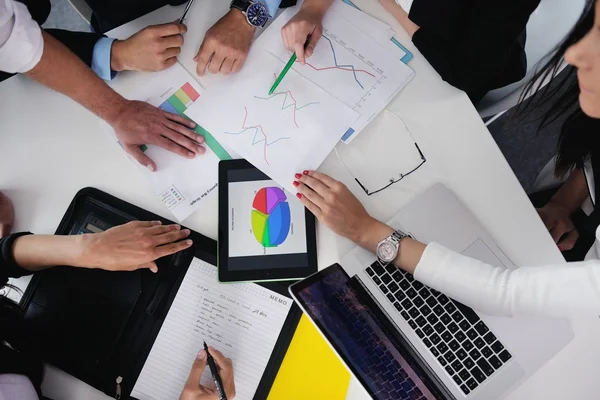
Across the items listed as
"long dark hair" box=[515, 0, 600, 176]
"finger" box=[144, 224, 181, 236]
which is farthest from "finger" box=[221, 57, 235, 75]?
"long dark hair" box=[515, 0, 600, 176]

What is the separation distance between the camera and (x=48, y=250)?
0.95 metres

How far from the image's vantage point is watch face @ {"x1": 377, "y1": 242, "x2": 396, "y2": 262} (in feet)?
3.04

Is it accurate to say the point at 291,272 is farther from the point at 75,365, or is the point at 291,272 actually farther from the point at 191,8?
the point at 191,8

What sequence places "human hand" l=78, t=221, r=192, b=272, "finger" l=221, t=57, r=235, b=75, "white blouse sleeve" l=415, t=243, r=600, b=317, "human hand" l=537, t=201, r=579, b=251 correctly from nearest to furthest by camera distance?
"white blouse sleeve" l=415, t=243, r=600, b=317, "human hand" l=78, t=221, r=192, b=272, "finger" l=221, t=57, r=235, b=75, "human hand" l=537, t=201, r=579, b=251

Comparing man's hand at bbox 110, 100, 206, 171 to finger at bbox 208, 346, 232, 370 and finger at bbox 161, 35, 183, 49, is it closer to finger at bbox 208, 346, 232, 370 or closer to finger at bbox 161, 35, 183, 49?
finger at bbox 161, 35, 183, 49

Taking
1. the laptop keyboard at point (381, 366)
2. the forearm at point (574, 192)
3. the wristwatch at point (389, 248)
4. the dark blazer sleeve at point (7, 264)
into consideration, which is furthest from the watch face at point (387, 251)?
the dark blazer sleeve at point (7, 264)

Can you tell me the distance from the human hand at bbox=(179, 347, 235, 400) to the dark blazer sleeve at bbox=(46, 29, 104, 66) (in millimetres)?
669

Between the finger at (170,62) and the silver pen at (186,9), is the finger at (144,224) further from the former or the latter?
the silver pen at (186,9)

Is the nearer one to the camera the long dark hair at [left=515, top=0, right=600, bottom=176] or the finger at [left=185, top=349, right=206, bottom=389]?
the finger at [left=185, top=349, right=206, bottom=389]

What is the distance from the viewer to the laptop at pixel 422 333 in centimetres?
87

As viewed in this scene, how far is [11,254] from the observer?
96 cm

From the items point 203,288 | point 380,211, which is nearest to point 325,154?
point 380,211

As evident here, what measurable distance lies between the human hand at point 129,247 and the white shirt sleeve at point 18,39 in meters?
0.35

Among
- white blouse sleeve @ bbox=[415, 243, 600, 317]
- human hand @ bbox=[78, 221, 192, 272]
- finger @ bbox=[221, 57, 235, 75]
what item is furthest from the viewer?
finger @ bbox=[221, 57, 235, 75]
